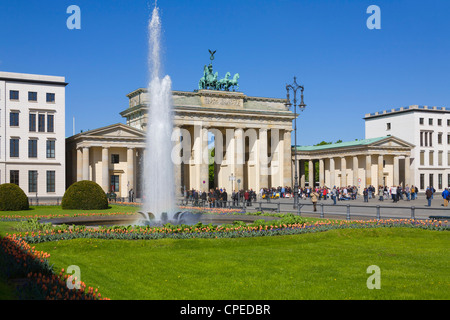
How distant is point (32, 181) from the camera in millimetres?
63688

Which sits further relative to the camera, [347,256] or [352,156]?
[352,156]

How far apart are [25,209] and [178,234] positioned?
25.8m

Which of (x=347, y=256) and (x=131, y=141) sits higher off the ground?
(x=131, y=141)

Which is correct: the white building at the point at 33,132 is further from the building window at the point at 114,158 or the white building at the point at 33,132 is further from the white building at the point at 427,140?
the white building at the point at 427,140

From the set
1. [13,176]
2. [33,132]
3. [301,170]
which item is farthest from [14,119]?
[301,170]

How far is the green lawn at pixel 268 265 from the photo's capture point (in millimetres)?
10609

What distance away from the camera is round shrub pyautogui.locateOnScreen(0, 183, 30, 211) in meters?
39.4

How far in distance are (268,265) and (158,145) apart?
16.4 m

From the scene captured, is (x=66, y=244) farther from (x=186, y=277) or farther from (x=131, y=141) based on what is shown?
(x=131, y=141)
